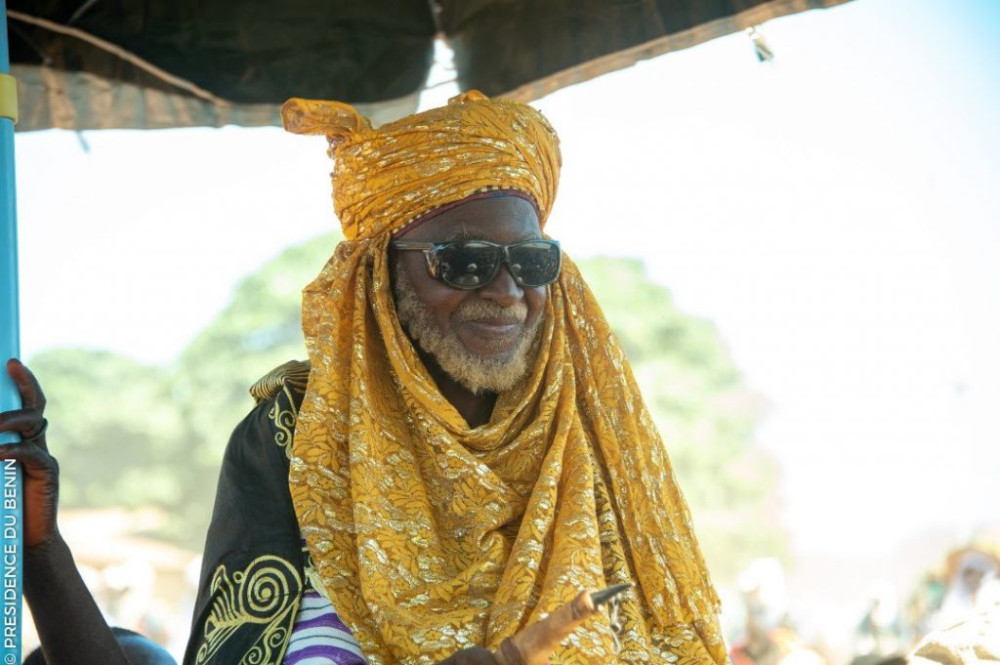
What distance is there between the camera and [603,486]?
12.8 feet

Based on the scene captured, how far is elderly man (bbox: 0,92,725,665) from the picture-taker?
11.3 ft

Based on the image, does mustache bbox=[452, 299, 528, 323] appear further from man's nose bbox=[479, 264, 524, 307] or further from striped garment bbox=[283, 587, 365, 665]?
striped garment bbox=[283, 587, 365, 665]

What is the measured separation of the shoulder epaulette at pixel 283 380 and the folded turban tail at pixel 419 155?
499 millimetres

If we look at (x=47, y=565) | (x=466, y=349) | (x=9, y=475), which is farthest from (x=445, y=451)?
(x=9, y=475)

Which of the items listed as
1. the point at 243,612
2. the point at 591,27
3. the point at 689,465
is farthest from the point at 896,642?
the point at 689,465

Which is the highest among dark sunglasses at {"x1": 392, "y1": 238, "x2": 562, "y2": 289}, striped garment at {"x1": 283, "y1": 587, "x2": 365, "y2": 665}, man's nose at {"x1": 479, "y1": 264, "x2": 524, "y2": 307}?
dark sunglasses at {"x1": 392, "y1": 238, "x2": 562, "y2": 289}

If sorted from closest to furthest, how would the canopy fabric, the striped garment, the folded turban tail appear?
the striped garment, the folded turban tail, the canopy fabric

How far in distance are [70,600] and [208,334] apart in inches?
1724

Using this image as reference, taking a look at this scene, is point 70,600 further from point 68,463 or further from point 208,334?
point 68,463

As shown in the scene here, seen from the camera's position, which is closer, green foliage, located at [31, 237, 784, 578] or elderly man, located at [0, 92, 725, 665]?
elderly man, located at [0, 92, 725, 665]

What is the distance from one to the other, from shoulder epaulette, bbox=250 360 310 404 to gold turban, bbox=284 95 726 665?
0.15m

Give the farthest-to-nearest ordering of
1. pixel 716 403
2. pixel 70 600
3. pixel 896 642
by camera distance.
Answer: pixel 716 403
pixel 896 642
pixel 70 600

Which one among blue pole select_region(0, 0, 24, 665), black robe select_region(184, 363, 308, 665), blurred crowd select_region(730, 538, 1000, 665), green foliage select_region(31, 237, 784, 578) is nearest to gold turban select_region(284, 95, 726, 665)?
black robe select_region(184, 363, 308, 665)

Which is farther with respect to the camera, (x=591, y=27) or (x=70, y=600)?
(x=591, y=27)
